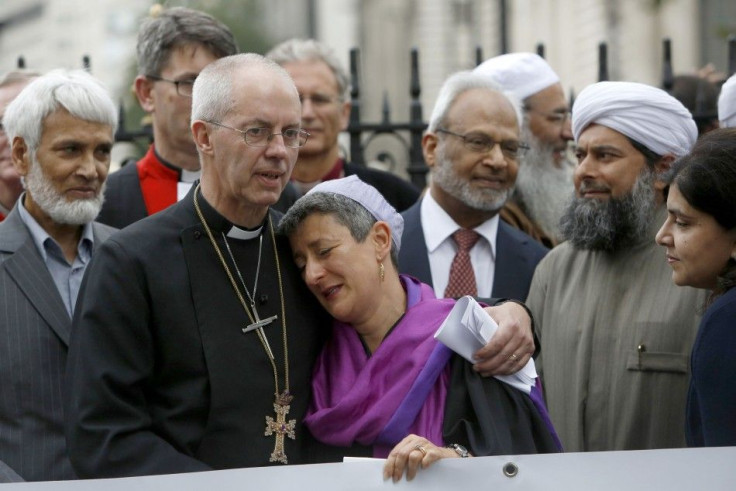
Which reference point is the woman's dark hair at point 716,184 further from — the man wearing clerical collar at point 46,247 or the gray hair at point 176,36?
the gray hair at point 176,36

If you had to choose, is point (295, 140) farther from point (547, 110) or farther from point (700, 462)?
point (547, 110)

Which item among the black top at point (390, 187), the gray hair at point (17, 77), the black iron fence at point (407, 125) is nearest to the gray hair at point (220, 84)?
the gray hair at point (17, 77)

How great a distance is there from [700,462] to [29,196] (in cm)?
272

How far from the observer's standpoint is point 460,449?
452 cm

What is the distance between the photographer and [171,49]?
6562 millimetres

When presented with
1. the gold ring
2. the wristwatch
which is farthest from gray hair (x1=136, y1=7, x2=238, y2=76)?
the gold ring

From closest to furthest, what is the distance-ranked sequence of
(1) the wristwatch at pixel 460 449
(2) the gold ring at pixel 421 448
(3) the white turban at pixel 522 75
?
1. (2) the gold ring at pixel 421 448
2. (1) the wristwatch at pixel 460 449
3. (3) the white turban at pixel 522 75

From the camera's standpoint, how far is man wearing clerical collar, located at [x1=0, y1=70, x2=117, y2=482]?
5035 mm

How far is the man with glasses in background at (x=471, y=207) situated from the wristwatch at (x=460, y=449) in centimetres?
176

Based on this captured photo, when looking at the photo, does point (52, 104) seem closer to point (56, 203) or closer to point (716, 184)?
point (56, 203)

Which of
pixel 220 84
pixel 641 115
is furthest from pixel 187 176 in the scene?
pixel 641 115

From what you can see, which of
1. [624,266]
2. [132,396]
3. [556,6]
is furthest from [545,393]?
[556,6]

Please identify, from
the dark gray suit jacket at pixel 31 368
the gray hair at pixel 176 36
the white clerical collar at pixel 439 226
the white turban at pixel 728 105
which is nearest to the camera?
the dark gray suit jacket at pixel 31 368

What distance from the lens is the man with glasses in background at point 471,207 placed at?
20.9 ft
